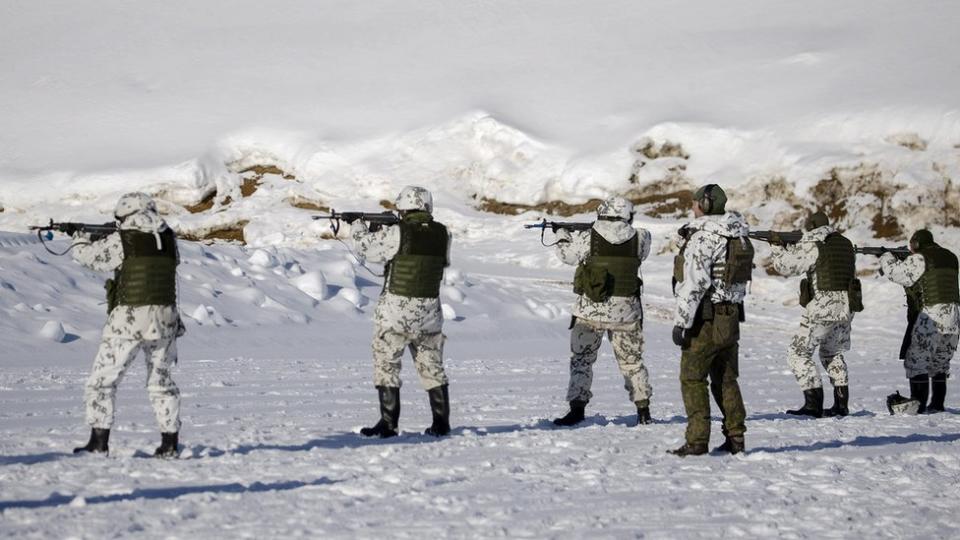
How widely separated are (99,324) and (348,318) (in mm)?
4639

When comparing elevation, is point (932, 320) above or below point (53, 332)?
above

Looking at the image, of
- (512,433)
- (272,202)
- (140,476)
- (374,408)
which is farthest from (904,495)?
(272,202)

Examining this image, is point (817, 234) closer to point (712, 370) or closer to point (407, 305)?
point (712, 370)

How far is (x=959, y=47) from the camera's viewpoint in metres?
45.7

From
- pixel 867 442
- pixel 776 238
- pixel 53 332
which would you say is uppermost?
pixel 776 238

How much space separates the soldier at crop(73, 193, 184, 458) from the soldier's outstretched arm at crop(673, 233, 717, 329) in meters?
3.48

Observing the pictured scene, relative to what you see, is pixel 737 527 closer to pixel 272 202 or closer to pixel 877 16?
pixel 272 202

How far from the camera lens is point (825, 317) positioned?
10.8 meters

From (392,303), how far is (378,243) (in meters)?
0.49

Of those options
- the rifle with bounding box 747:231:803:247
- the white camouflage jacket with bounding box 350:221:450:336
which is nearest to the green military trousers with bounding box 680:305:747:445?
the white camouflage jacket with bounding box 350:221:450:336

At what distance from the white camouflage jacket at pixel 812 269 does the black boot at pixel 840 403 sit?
69cm

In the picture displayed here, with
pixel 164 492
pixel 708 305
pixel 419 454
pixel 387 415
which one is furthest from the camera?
pixel 387 415

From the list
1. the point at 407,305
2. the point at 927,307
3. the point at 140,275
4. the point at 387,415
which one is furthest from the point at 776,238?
the point at 140,275

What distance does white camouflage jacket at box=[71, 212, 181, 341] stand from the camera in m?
7.16
